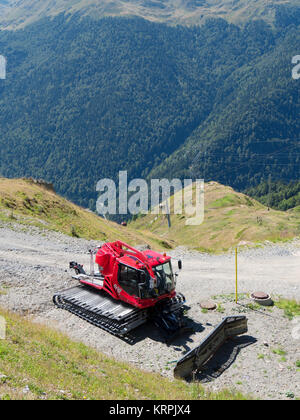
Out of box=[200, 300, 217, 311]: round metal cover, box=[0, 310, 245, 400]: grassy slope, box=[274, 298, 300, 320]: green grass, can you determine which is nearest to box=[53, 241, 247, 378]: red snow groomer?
box=[200, 300, 217, 311]: round metal cover

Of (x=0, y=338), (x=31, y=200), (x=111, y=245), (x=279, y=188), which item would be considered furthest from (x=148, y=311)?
(x=279, y=188)

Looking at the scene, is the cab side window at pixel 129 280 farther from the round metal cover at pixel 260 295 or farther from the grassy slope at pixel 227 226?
the grassy slope at pixel 227 226

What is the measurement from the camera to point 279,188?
197 meters

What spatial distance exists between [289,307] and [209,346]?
5734 millimetres

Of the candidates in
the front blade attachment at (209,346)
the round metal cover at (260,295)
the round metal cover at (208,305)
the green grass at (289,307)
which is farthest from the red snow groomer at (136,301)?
the round metal cover at (260,295)

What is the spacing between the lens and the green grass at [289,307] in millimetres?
16766

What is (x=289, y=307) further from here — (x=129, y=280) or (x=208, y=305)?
(x=129, y=280)

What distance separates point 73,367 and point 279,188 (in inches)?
7924

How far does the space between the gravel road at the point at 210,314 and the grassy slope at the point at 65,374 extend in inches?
54.3

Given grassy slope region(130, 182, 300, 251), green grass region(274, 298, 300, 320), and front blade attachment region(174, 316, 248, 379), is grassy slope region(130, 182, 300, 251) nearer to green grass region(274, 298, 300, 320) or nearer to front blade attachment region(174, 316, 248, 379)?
green grass region(274, 298, 300, 320)

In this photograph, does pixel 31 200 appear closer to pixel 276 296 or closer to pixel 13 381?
pixel 276 296

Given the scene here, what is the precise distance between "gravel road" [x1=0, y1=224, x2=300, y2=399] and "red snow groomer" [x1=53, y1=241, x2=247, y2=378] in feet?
1.58

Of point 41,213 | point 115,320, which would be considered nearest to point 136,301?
point 115,320
